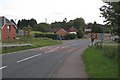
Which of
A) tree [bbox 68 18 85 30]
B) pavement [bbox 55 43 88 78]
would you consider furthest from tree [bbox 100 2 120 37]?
tree [bbox 68 18 85 30]

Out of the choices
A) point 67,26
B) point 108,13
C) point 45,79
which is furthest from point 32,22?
point 45,79

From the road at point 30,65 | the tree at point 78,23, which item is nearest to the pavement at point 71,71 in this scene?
the road at point 30,65

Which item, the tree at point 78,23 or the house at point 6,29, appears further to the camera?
the tree at point 78,23

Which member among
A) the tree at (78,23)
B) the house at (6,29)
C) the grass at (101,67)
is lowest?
the grass at (101,67)

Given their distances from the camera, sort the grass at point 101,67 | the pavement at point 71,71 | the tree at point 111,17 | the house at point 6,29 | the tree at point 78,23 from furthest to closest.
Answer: the tree at point 78,23, the house at point 6,29, the tree at point 111,17, the pavement at point 71,71, the grass at point 101,67

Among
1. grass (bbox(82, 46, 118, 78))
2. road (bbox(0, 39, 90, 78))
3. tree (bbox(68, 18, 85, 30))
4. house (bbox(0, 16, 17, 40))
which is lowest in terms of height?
road (bbox(0, 39, 90, 78))

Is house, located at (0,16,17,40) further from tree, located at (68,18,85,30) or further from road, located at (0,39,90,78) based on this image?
tree, located at (68,18,85,30)

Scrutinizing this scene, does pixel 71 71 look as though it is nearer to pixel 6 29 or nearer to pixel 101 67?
pixel 101 67

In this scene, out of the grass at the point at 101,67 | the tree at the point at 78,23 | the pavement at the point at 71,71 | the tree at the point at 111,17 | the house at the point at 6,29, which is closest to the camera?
the grass at the point at 101,67

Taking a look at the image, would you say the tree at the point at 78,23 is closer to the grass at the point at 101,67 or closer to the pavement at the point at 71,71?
the grass at the point at 101,67

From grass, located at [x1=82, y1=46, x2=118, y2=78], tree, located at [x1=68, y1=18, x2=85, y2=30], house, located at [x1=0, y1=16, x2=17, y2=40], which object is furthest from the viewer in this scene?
tree, located at [x1=68, y1=18, x2=85, y2=30]

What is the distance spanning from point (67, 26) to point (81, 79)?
174 metres

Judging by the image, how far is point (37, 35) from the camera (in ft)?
342

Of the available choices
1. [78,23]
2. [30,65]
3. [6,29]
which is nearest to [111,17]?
[30,65]
